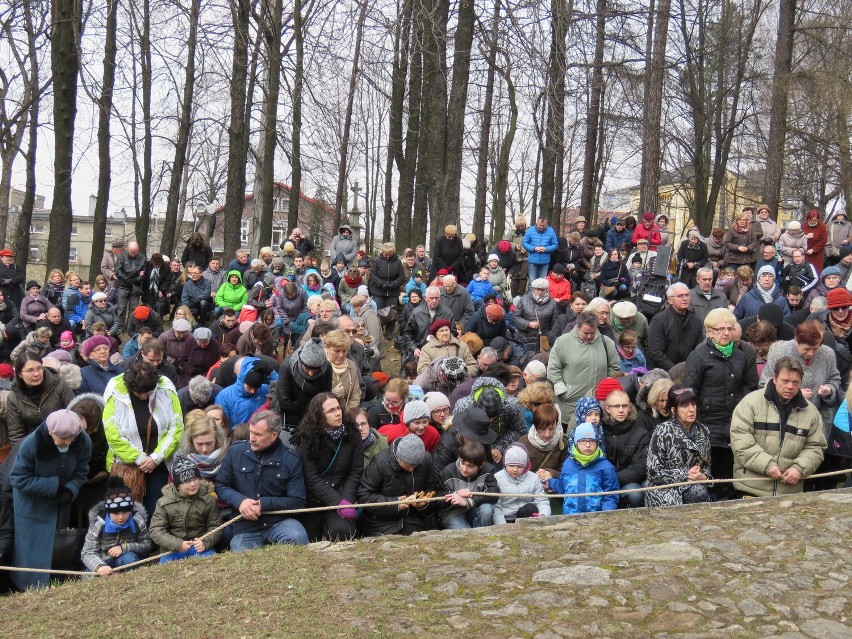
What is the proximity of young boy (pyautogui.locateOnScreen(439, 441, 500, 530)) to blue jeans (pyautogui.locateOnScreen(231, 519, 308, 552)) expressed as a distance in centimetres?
118

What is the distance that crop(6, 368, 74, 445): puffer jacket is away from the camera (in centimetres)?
800

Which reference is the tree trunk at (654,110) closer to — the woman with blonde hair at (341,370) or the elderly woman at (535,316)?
the elderly woman at (535,316)

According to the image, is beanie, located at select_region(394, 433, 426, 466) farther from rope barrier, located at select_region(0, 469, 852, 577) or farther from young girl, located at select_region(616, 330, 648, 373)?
young girl, located at select_region(616, 330, 648, 373)

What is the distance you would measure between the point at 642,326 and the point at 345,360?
13.6 feet

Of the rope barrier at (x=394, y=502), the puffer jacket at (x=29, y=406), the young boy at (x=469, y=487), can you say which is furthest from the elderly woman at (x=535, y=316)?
the puffer jacket at (x=29, y=406)

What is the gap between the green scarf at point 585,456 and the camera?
7457 mm

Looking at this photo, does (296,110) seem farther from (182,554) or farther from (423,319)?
(182,554)

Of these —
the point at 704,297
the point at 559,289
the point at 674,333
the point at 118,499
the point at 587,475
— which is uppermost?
the point at 559,289

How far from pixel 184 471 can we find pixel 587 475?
126 inches

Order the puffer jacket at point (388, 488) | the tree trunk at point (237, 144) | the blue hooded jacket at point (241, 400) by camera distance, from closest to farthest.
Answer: the puffer jacket at point (388, 488)
the blue hooded jacket at point (241, 400)
the tree trunk at point (237, 144)

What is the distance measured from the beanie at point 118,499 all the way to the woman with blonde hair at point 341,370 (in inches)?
83.6

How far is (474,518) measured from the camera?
7332 mm

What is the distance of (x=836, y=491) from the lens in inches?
294

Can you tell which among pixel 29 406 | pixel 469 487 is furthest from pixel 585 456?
pixel 29 406
